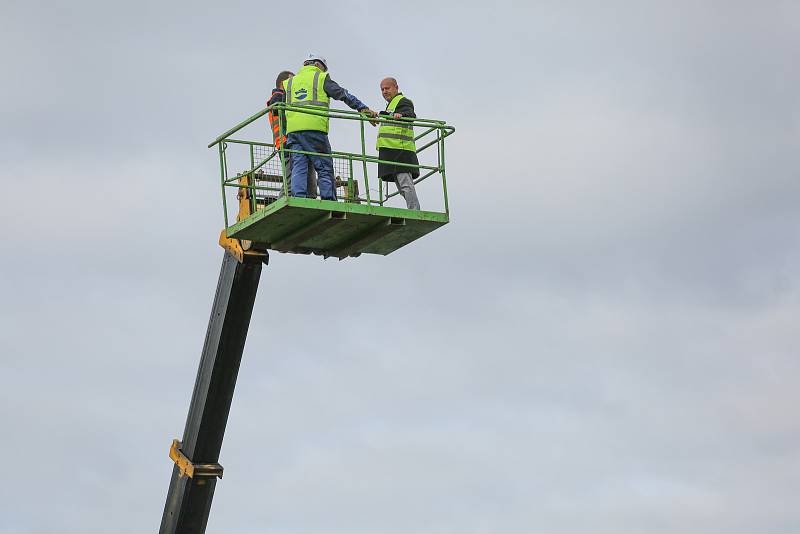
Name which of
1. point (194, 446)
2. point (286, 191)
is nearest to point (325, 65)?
point (286, 191)

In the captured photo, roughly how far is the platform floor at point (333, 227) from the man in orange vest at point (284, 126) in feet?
2.17

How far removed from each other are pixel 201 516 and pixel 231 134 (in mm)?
5868

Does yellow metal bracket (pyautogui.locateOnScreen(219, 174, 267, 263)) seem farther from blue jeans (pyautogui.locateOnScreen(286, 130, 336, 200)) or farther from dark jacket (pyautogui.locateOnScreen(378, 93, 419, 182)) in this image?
dark jacket (pyautogui.locateOnScreen(378, 93, 419, 182))

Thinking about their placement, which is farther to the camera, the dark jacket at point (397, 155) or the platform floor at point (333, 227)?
the dark jacket at point (397, 155)

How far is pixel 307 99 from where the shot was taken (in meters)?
21.9

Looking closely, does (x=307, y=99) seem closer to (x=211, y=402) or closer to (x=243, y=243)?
(x=243, y=243)

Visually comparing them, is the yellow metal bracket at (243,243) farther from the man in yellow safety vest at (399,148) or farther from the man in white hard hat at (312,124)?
the man in yellow safety vest at (399,148)

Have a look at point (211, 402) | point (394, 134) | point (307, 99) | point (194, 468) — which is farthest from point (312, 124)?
point (194, 468)

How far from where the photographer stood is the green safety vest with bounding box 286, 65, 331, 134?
21.8m

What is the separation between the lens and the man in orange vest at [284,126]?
2188 centimetres

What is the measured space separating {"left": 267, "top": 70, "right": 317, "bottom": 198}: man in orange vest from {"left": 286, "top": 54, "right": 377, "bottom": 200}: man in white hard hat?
141mm

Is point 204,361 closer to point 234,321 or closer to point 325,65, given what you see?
point 234,321

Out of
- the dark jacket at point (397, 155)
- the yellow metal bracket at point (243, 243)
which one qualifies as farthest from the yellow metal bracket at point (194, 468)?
A: the dark jacket at point (397, 155)

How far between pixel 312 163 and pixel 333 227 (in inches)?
40.3
